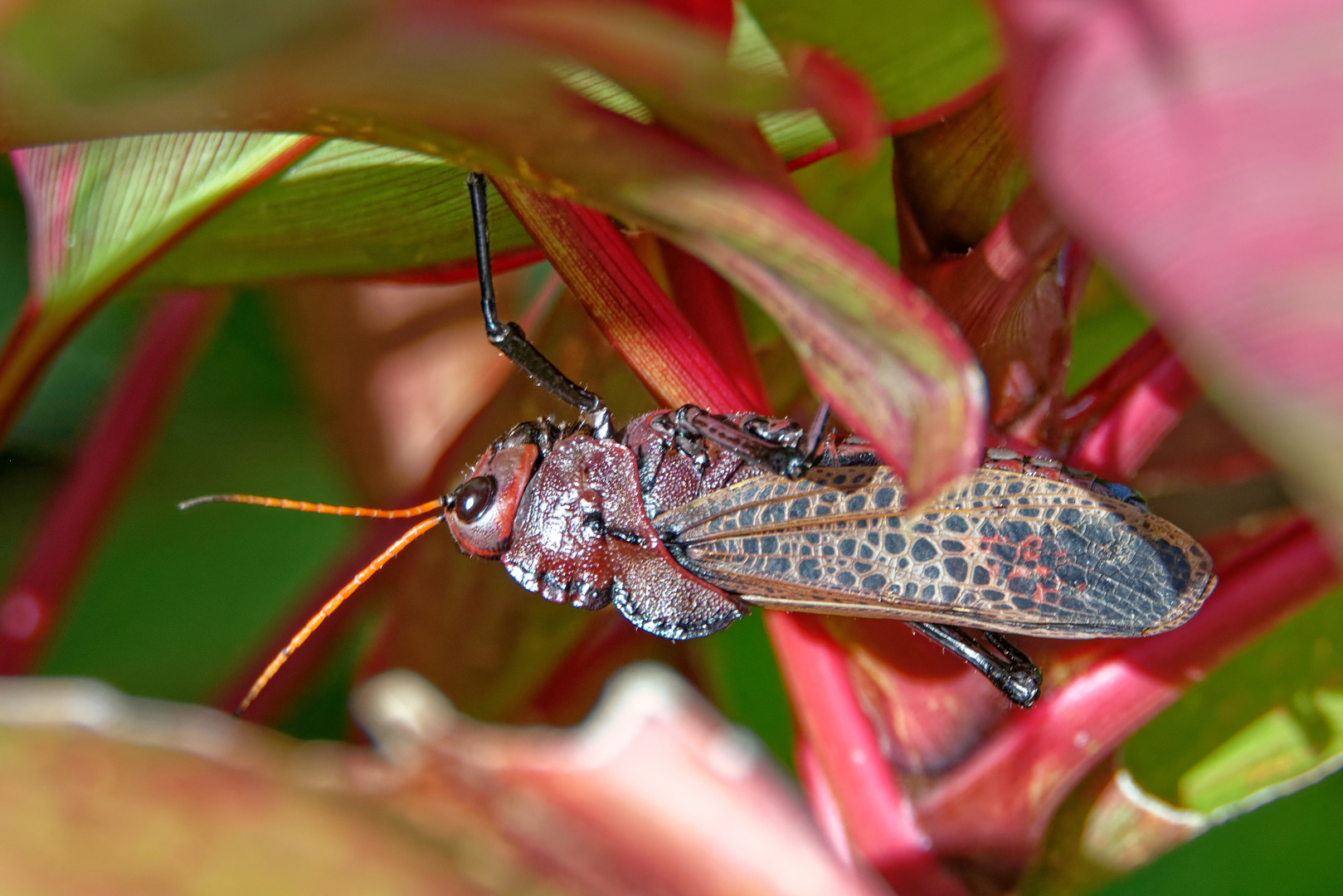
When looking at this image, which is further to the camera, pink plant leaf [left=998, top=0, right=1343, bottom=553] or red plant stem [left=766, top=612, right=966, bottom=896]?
red plant stem [left=766, top=612, right=966, bottom=896]

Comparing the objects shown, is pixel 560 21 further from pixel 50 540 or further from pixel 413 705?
pixel 50 540

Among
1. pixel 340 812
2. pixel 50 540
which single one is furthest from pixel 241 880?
pixel 50 540

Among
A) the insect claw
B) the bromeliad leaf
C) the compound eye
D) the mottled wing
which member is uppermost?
the bromeliad leaf

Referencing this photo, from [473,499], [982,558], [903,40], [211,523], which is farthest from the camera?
[211,523]

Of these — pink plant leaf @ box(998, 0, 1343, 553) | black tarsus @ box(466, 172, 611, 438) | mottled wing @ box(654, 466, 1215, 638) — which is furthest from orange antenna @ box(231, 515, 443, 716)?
pink plant leaf @ box(998, 0, 1343, 553)

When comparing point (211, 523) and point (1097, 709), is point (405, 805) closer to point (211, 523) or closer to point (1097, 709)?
point (1097, 709)

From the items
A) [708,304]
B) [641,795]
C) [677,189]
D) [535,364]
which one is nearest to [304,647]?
[535,364]

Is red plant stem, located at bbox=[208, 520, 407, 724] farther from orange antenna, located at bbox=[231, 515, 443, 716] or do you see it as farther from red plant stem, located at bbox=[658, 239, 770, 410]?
red plant stem, located at bbox=[658, 239, 770, 410]
